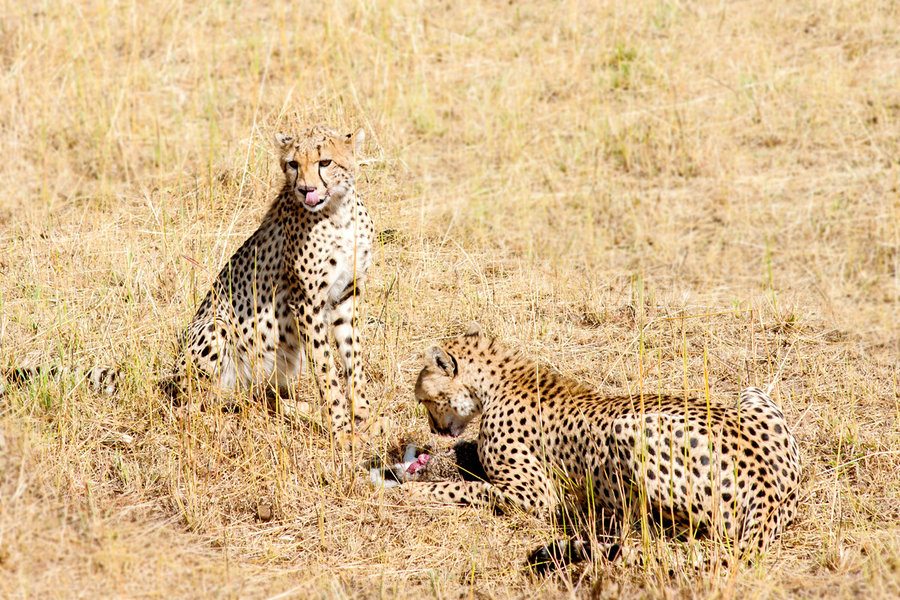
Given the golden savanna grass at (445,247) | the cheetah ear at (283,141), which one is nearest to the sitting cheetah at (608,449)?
the golden savanna grass at (445,247)

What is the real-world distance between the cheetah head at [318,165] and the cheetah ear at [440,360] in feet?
3.09

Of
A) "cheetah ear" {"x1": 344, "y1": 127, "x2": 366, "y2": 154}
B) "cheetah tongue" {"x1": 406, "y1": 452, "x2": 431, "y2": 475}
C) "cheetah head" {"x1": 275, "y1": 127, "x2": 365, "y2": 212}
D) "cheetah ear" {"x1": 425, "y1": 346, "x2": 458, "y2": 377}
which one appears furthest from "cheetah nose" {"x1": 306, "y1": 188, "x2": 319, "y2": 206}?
"cheetah tongue" {"x1": 406, "y1": 452, "x2": 431, "y2": 475}

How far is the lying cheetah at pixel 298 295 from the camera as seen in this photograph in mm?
5113

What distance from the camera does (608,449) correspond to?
426 centimetres

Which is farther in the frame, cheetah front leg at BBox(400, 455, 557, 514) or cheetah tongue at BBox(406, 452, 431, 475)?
cheetah tongue at BBox(406, 452, 431, 475)

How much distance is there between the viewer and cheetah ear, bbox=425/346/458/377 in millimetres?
4809

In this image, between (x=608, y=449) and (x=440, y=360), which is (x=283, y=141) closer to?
(x=440, y=360)

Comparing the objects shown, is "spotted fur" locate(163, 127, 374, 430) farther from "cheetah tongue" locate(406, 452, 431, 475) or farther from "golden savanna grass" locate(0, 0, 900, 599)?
"cheetah tongue" locate(406, 452, 431, 475)

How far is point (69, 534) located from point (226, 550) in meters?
0.56

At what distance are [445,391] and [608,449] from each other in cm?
93

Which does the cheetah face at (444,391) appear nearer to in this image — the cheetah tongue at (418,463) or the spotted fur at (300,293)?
the cheetah tongue at (418,463)

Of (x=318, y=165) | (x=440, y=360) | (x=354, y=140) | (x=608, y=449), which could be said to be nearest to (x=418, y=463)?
(x=440, y=360)

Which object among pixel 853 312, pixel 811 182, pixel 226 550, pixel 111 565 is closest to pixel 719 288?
pixel 853 312

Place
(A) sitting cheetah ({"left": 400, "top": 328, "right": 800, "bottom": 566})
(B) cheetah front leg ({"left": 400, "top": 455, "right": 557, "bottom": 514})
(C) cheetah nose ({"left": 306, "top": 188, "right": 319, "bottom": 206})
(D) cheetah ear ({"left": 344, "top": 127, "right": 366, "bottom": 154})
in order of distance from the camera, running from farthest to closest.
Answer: (D) cheetah ear ({"left": 344, "top": 127, "right": 366, "bottom": 154})
(C) cheetah nose ({"left": 306, "top": 188, "right": 319, "bottom": 206})
(B) cheetah front leg ({"left": 400, "top": 455, "right": 557, "bottom": 514})
(A) sitting cheetah ({"left": 400, "top": 328, "right": 800, "bottom": 566})
